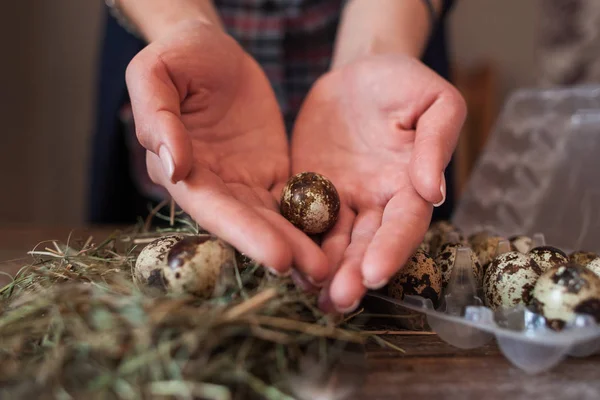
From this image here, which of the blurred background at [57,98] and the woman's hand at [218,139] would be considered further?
the blurred background at [57,98]

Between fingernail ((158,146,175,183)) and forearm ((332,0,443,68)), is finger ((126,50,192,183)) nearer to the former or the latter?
fingernail ((158,146,175,183))

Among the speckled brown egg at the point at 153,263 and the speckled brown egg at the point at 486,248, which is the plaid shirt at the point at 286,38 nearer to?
the speckled brown egg at the point at 486,248

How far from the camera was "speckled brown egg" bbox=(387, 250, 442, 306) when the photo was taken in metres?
0.73

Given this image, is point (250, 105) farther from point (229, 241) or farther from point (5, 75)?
point (5, 75)

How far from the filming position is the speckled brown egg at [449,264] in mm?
786

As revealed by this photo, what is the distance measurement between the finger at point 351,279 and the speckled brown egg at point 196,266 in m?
0.13

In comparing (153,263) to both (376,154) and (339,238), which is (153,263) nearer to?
(339,238)

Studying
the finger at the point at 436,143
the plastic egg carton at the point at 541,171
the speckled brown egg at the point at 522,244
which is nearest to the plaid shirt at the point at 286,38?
the plastic egg carton at the point at 541,171

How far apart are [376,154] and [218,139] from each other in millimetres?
291

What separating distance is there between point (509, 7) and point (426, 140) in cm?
253

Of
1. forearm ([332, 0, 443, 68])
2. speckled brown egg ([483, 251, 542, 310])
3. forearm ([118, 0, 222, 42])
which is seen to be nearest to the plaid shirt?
forearm ([332, 0, 443, 68])

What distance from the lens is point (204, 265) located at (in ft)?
2.07

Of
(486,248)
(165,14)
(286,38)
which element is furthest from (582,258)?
(286,38)

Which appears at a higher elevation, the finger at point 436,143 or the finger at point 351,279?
the finger at point 436,143
